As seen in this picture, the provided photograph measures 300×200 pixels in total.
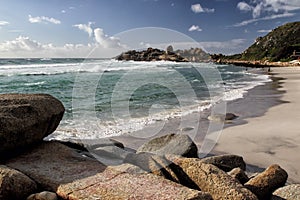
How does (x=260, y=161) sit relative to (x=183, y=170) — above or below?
below

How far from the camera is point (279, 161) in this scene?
7.15 meters

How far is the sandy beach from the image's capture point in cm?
719

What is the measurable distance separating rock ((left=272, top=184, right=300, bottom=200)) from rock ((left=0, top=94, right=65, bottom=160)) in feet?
14.8

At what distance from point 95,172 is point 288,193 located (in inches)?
123

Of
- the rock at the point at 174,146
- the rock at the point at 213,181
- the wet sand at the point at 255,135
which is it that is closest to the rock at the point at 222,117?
the wet sand at the point at 255,135

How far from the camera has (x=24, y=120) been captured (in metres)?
5.35

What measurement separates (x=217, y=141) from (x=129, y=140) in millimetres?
2872

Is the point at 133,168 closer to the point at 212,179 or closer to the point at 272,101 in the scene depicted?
the point at 212,179

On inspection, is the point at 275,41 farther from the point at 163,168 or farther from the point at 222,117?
the point at 163,168

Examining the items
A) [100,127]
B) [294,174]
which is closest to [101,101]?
[100,127]

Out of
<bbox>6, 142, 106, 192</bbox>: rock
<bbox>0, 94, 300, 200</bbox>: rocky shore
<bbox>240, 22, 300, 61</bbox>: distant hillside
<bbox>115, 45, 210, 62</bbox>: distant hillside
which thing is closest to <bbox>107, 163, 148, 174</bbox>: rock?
<bbox>0, 94, 300, 200</bbox>: rocky shore

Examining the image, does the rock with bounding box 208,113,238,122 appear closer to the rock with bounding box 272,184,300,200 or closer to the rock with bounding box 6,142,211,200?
the rock with bounding box 272,184,300,200

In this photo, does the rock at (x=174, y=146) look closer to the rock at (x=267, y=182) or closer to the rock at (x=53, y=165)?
the rock at (x=53, y=165)

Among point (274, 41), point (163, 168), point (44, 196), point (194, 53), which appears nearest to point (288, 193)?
point (163, 168)
